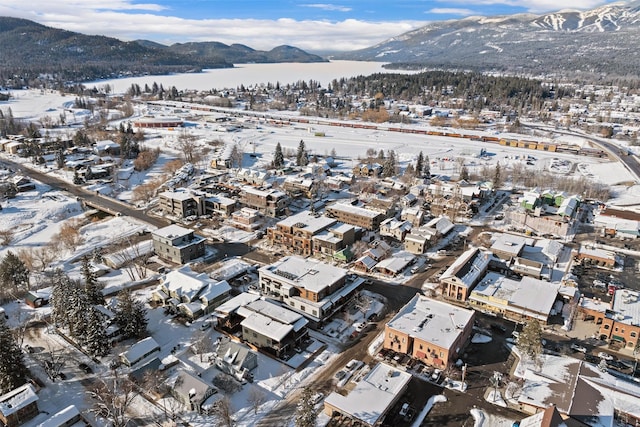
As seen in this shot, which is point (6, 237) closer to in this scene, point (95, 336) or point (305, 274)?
point (95, 336)

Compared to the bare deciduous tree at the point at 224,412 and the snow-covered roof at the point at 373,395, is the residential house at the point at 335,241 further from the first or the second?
the bare deciduous tree at the point at 224,412

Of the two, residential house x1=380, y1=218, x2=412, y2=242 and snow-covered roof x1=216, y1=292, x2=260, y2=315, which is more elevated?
residential house x1=380, y1=218, x2=412, y2=242

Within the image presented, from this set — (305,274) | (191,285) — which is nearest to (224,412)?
(191,285)

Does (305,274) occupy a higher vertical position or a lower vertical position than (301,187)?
lower

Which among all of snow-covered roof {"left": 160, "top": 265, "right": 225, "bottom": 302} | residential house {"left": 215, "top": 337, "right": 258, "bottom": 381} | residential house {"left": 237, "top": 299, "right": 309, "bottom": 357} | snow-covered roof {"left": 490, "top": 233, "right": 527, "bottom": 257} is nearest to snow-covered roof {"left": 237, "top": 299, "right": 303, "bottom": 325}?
residential house {"left": 237, "top": 299, "right": 309, "bottom": 357}

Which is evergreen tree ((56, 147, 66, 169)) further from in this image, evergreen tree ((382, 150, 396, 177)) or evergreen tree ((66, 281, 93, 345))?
evergreen tree ((382, 150, 396, 177))

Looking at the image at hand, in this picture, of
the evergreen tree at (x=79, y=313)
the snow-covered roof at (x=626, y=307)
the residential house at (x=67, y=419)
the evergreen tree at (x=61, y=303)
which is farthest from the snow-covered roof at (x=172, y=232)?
the snow-covered roof at (x=626, y=307)

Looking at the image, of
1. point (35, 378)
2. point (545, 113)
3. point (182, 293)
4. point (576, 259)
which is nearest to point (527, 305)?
point (576, 259)
